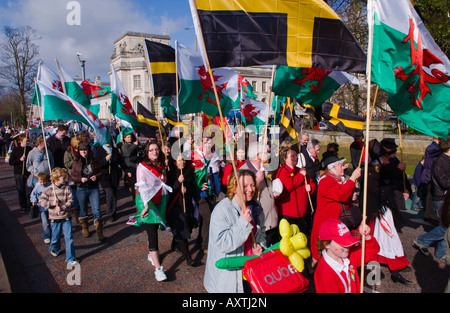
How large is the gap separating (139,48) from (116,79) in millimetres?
69565

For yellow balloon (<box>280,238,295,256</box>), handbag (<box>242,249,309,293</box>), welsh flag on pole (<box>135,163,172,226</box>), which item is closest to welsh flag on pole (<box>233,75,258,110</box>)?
welsh flag on pole (<box>135,163,172,226</box>)

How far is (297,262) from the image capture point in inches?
105

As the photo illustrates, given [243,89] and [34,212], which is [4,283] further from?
[243,89]

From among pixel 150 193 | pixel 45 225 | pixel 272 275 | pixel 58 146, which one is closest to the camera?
pixel 272 275

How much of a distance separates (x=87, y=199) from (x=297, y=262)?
4533mm

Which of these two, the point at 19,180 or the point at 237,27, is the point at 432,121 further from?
the point at 19,180

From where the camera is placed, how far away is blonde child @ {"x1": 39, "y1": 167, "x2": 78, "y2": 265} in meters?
4.64

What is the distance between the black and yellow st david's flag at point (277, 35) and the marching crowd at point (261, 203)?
1.03m

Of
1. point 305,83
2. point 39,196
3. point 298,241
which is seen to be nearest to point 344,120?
point 305,83

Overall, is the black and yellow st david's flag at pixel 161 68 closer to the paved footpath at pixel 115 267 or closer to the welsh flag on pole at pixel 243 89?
the paved footpath at pixel 115 267

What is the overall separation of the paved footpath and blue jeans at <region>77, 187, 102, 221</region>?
0.48 m

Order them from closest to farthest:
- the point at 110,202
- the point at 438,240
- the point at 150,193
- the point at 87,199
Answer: the point at 150,193 < the point at 438,240 < the point at 87,199 < the point at 110,202

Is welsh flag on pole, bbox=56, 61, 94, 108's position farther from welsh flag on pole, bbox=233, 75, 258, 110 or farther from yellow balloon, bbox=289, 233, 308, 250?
yellow balloon, bbox=289, 233, 308, 250
